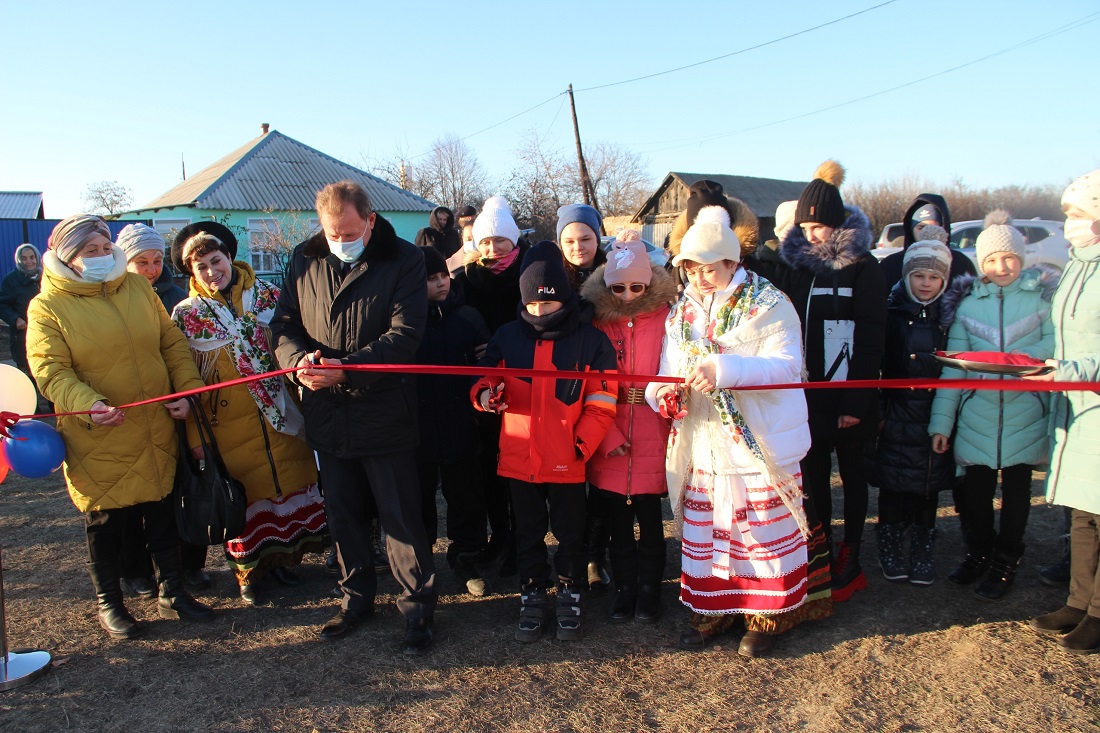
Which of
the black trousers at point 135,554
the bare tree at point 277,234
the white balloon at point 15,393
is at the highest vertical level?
the bare tree at point 277,234

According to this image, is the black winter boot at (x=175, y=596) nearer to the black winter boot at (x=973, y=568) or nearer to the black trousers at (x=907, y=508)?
the black trousers at (x=907, y=508)

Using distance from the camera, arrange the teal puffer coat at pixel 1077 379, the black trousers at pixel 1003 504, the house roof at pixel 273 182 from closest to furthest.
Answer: the teal puffer coat at pixel 1077 379
the black trousers at pixel 1003 504
the house roof at pixel 273 182

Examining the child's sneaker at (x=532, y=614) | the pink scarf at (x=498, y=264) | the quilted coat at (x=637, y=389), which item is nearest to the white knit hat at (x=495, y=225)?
the pink scarf at (x=498, y=264)

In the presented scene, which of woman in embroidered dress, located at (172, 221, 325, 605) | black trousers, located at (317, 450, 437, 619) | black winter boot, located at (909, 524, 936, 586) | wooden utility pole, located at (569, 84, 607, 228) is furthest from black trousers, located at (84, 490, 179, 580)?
wooden utility pole, located at (569, 84, 607, 228)

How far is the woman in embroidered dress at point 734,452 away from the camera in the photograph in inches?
127

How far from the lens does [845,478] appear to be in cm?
399

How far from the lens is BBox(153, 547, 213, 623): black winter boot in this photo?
3.82 m

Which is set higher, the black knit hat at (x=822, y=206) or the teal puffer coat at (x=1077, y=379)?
the black knit hat at (x=822, y=206)

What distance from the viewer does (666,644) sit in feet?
11.3

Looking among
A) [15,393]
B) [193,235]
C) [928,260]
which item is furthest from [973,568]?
[15,393]

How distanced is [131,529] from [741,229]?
355 centimetres

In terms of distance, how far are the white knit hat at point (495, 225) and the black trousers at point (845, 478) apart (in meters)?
2.04

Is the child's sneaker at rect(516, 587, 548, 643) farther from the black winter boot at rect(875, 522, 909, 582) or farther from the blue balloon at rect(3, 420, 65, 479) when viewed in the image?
the blue balloon at rect(3, 420, 65, 479)

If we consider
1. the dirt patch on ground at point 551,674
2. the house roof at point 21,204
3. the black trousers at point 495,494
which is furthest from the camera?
the house roof at point 21,204
